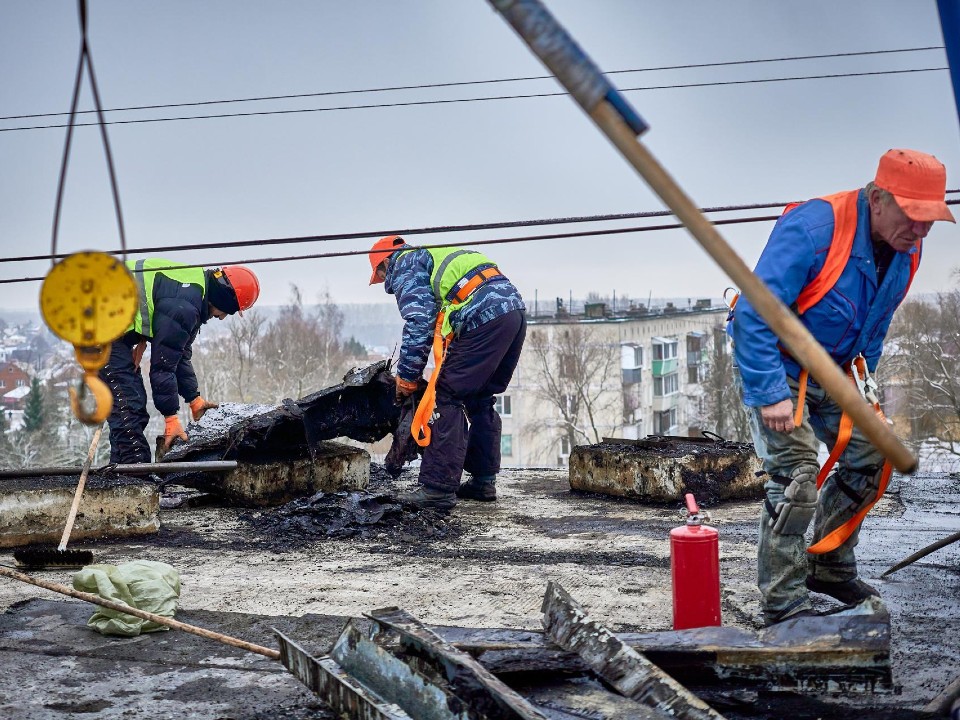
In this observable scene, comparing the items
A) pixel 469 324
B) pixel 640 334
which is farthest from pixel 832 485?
pixel 640 334

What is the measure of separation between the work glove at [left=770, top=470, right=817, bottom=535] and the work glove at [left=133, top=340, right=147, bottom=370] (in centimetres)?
550

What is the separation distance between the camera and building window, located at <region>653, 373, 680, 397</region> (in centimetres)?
4950

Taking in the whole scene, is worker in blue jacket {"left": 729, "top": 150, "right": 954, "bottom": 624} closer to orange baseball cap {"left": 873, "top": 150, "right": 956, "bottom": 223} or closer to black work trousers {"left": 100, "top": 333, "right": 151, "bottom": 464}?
orange baseball cap {"left": 873, "top": 150, "right": 956, "bottom": 223}

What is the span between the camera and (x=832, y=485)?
3961 millimetres

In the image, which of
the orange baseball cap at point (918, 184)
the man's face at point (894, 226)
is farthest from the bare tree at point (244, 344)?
the orange baseball cap at point (918, 184)

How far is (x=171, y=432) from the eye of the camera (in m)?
7.38

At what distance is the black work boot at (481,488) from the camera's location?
685 centimetres

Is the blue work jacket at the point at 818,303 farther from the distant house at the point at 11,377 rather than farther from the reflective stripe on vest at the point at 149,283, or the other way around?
the distant house at the point at 11,377

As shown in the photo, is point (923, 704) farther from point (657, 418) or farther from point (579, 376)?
point (657, 418)

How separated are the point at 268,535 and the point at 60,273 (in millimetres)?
3418

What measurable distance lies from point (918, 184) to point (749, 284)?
206 centimetres

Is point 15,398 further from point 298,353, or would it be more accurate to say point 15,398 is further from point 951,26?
point 951,26

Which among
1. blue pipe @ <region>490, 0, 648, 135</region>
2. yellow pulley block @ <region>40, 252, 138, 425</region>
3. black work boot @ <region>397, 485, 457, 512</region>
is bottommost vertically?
black work boot @ <region>397, 485, 457, 512</region>

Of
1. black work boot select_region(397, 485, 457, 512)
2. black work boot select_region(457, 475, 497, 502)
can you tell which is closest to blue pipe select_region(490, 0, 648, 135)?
black work boot select_region(397, 485, 457, 512)
